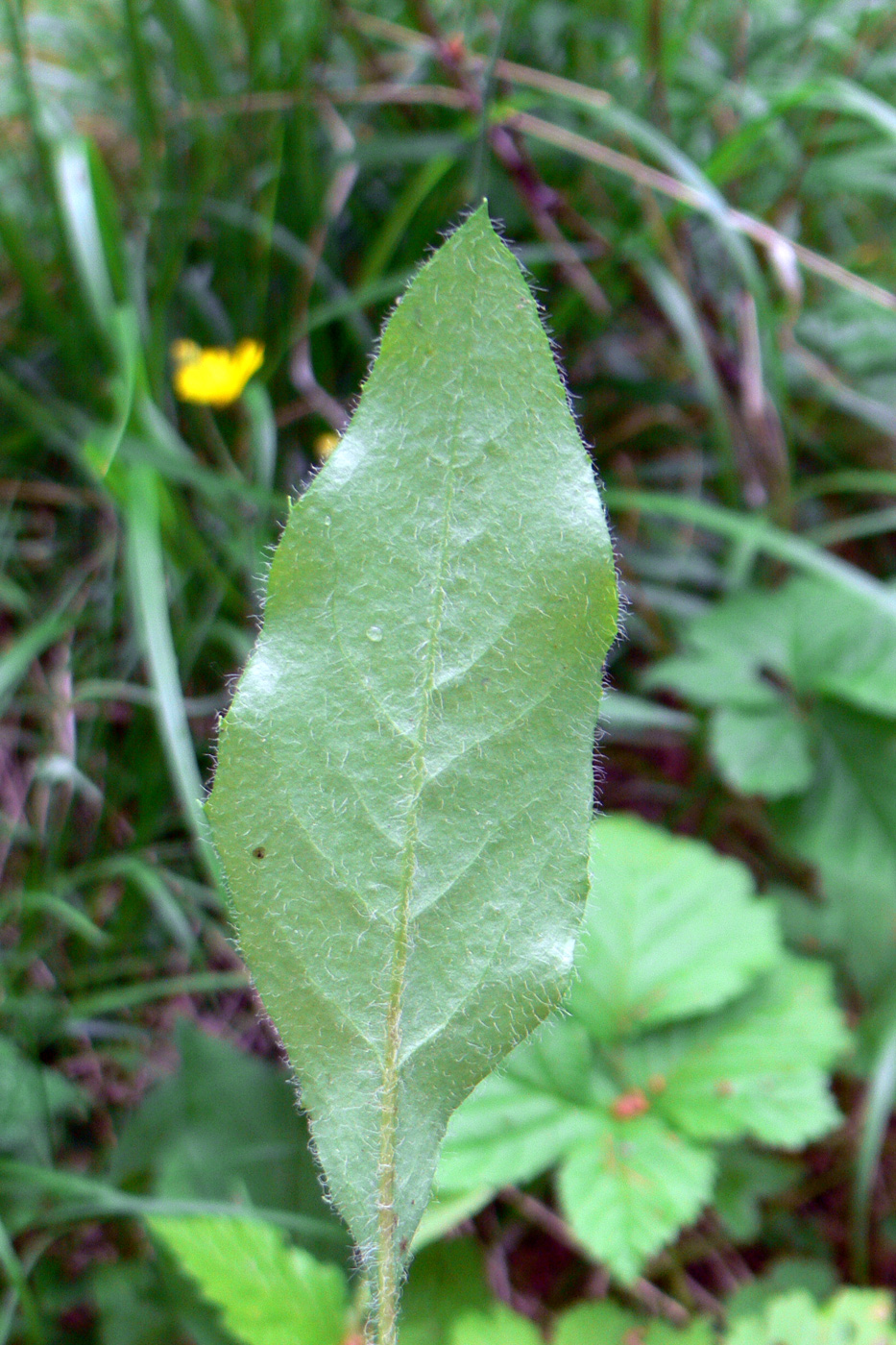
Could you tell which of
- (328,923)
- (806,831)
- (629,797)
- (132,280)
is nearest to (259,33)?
(132,280)

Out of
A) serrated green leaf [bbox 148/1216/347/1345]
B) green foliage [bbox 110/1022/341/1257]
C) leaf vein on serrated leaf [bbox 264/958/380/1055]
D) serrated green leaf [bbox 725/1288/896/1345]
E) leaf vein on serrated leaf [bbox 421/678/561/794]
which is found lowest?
green foliage [bbox 110/1022/341/1257]

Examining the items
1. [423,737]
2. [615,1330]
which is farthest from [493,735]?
[615,1330]

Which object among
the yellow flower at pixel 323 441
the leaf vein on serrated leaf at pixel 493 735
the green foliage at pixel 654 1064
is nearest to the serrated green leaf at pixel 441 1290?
the green foliage at pixel 654 1064

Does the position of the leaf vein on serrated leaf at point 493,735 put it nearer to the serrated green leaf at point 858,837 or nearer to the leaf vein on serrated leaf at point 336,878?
the leaf vein on serrated leaf at point 336,878

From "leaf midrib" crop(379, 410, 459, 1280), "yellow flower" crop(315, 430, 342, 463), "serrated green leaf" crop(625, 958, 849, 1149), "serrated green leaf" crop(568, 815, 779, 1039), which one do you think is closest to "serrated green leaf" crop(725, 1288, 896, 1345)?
"serrated green leaf" crop(625, 958, 849, 1149)

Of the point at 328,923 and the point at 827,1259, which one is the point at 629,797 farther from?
the point at 328,923

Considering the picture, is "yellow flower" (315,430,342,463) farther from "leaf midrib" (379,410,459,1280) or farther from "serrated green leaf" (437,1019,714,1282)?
"leaf midrib" (379,410,459,1280)

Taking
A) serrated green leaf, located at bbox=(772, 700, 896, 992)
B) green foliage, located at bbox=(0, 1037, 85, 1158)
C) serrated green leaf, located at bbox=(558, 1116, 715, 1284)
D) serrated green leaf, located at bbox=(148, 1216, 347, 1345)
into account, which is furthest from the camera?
serrated green leaf, located at bbox=(772, 700, 896, 992)

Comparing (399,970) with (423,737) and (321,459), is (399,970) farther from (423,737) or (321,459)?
(321,459)
